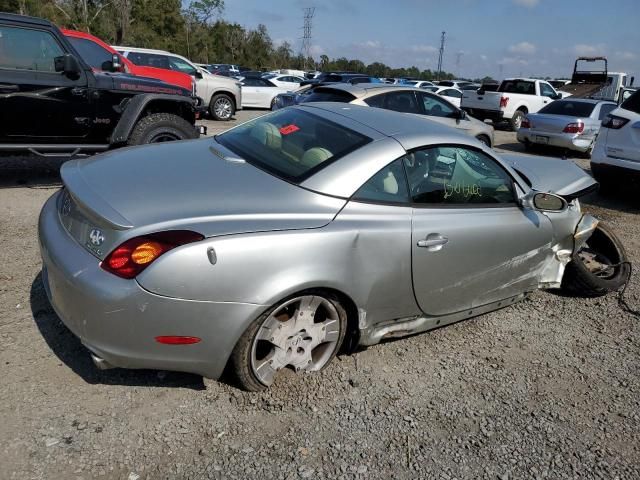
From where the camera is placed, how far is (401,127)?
3.25 metres

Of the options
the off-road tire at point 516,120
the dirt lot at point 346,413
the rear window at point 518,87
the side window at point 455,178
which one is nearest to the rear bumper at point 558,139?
the off-road tire at point 516,120

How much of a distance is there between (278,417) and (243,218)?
3.41 feet

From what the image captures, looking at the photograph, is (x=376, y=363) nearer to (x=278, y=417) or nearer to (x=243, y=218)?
(x=278, y=417)

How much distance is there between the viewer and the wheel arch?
609 centimetres

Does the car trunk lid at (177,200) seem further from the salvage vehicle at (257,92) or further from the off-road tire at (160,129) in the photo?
the salvage vehicle at (257,92)

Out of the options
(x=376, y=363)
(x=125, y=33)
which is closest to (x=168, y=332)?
(x=376, y=363)

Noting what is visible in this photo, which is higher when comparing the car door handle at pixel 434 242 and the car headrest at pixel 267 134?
the car headrest at pixel 267 134

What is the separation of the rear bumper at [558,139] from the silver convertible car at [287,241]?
345 inches

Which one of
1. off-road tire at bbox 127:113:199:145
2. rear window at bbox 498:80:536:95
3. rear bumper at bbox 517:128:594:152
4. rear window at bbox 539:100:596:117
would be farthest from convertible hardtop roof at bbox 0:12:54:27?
rear window at bbox 498:80:536:95

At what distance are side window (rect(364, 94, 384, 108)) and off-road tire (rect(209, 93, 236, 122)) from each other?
7.22 m

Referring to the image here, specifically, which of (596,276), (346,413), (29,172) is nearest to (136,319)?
(346,413)

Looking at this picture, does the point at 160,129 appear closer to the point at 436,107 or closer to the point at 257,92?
the point at 436,107

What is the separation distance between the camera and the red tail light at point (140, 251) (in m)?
2.28

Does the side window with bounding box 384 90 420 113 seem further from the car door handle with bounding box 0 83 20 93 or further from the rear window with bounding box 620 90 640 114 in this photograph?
the car door handle with bounding box 0 83 20 93
